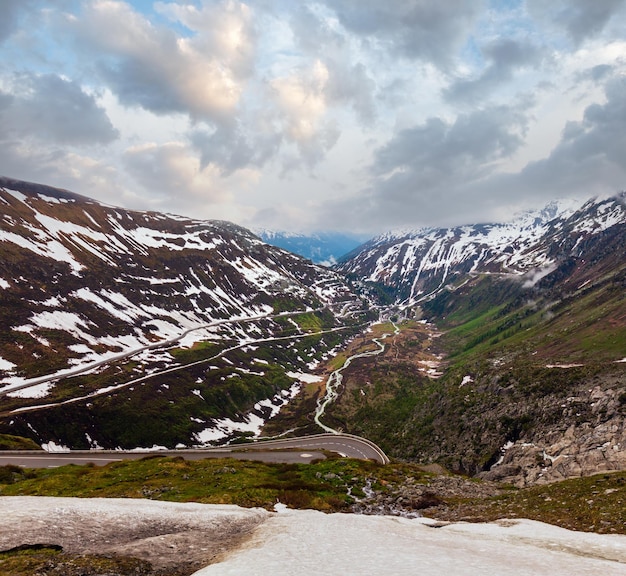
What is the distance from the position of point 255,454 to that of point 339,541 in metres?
92.2

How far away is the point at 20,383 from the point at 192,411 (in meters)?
69.9

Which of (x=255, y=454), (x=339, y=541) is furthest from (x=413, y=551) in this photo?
(x=255, y=454)

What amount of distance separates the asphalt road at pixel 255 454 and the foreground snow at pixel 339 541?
257 ft

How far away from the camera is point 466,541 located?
2031 cm

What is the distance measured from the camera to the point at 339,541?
771 inches

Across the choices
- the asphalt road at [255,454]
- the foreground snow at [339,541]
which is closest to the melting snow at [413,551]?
the foreground snow at [339,541]

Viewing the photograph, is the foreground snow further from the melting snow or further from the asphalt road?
the asphalt road

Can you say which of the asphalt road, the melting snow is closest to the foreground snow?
the melting snow

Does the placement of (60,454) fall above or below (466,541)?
below

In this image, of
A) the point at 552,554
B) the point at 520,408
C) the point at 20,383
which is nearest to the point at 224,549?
the point at 552,554

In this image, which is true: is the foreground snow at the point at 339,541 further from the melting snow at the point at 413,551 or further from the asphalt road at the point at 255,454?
the asphalt road at the point at 255,454

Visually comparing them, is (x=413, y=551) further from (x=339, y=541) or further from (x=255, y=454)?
(x=255, y=454)

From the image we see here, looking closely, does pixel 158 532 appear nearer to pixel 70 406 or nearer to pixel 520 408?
pixel 520 408

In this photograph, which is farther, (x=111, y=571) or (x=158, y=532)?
(x=158, y=532)
